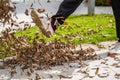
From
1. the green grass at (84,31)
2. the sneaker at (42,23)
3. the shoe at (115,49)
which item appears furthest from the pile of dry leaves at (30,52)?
the green grass at (84,31)

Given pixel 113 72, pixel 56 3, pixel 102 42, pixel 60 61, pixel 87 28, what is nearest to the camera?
pixel 113 72

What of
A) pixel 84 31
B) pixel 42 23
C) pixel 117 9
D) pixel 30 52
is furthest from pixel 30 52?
pixel 84 31

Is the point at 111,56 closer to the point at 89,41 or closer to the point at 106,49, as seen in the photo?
the point at 106,49

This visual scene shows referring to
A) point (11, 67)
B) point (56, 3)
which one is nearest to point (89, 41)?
point (11, 67)

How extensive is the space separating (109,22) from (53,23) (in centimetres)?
227

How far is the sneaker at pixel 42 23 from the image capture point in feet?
15.0

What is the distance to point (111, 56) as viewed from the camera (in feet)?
16.0

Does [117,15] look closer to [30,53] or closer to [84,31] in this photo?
[84,31]

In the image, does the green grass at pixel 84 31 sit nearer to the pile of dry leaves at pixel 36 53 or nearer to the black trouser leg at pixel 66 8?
the black trouser leg at pixel 66 8

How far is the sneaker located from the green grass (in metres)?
0.45

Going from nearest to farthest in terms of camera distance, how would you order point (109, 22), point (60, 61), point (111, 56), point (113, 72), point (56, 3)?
point (113, 72)
point (60, 61)
point (111, 56)
point (109, 22)
point (56, 3)

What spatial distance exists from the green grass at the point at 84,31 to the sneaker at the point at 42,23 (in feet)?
1.47

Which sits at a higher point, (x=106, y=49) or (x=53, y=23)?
(x=53, y=23)

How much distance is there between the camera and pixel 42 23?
15.3 feet
